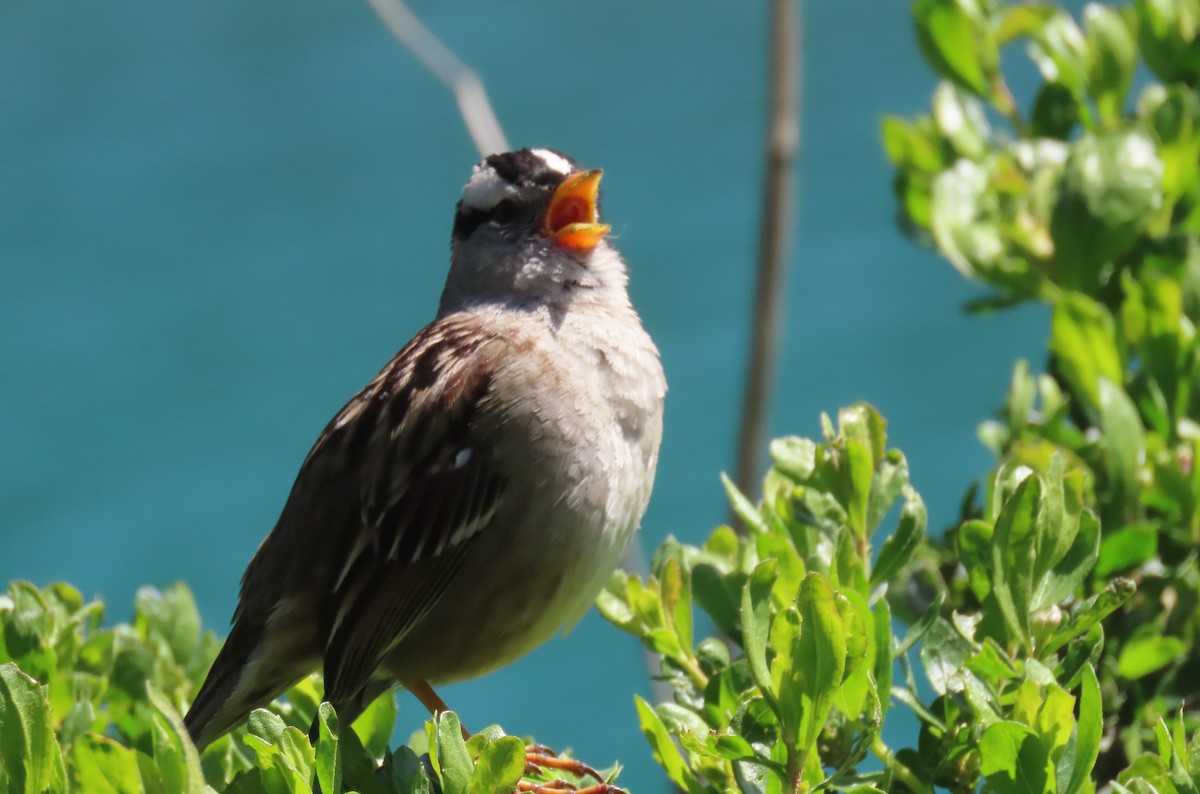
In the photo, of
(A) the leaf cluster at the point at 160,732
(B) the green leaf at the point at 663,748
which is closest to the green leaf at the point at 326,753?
(A) the leaf cluster at the point at 160,732

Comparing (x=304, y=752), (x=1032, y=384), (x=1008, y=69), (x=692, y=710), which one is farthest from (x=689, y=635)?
(x=1008, y=69)

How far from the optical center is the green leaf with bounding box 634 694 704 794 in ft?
3.67

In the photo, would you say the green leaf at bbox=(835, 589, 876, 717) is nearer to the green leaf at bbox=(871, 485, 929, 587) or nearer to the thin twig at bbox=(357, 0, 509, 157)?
the green leaf at bbox=(871, 485, 929, 587)

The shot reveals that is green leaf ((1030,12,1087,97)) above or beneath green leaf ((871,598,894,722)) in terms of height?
above

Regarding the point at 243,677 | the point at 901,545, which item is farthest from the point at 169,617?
the point at 901,545

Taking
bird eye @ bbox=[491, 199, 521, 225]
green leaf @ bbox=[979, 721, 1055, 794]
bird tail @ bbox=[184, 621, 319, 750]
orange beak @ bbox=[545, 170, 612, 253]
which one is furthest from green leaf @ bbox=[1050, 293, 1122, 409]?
bird tail @ bbox=[184, 621, 319, 750]

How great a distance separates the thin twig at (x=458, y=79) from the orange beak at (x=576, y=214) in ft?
→ 0.55

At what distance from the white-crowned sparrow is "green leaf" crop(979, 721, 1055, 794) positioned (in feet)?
2.39

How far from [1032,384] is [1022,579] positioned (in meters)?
0.54

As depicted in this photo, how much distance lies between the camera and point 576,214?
Answer: 2.04 metres

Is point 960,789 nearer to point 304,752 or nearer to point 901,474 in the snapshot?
point 901,474

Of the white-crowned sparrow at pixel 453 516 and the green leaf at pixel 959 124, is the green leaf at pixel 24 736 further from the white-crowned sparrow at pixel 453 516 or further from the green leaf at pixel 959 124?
the green leaf at pixel 959 124

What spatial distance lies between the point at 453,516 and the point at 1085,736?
0.88 meters

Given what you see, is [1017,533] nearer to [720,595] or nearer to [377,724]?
[720,595]
